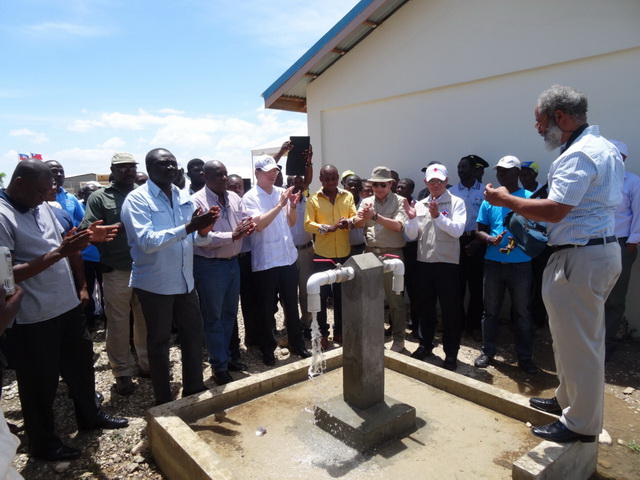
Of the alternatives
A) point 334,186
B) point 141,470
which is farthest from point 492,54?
point 141,470

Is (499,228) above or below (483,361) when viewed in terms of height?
above

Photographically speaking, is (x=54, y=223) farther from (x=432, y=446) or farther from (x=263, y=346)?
(x=432, y=446)

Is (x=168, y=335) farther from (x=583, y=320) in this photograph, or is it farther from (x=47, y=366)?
(x=583, y=320)

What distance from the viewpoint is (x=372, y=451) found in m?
2.91

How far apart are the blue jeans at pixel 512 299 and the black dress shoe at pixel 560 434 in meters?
1.90

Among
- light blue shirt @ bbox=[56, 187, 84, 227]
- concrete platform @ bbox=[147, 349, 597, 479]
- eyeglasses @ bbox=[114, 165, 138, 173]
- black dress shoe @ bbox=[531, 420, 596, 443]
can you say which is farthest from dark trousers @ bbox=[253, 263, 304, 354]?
light blue shirt @ bbox=[56, 187, 84, 227]

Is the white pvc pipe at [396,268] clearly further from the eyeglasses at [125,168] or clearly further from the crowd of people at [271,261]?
the eyeglasses at [125,168]

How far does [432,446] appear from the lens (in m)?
2.97

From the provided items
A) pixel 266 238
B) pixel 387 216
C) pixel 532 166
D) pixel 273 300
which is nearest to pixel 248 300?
pixel 273 300

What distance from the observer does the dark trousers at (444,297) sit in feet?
15.0

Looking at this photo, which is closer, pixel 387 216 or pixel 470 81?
pixel 387 216

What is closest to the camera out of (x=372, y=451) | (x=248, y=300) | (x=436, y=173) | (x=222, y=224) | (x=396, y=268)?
(x=372, y=451)

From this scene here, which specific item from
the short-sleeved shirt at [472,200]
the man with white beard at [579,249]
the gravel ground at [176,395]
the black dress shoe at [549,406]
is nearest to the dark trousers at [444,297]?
the gravel ground at [176,395]

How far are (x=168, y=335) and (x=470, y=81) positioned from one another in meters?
5.42
